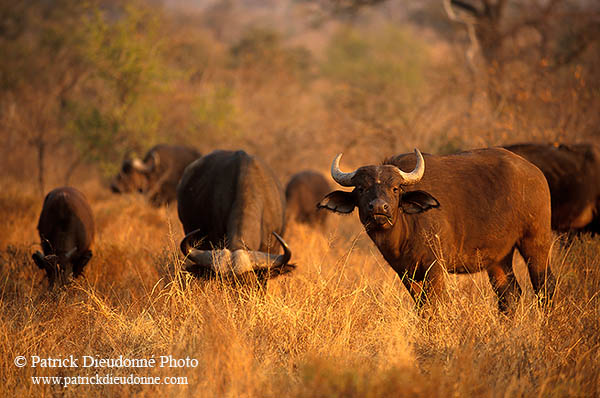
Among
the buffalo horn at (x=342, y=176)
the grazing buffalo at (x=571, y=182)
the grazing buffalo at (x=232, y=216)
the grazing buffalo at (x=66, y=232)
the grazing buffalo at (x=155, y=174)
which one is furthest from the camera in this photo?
the grazing buffalo at (x=155, y=174)

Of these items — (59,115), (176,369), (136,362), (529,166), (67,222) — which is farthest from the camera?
(59,115)

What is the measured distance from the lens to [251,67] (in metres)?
23.3

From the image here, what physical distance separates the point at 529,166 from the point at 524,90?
545cm

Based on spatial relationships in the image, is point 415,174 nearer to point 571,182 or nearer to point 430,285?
point 430,285

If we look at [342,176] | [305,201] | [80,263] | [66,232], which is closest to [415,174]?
[342,176]

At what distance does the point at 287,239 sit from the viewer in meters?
8.78

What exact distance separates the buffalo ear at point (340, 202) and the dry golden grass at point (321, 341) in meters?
0.21

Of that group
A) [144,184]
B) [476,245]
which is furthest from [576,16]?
[476,245]

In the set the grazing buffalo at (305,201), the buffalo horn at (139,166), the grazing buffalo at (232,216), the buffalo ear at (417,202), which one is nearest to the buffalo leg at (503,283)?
the buffalo ear at (417,202)

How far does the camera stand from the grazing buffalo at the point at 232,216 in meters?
5.26

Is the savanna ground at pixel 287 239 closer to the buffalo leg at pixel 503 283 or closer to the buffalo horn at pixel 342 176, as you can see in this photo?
the buffalo leg at pixel 503 283

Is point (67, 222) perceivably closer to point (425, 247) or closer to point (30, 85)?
point (425, 247)

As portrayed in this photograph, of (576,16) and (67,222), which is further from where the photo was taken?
(576,16)

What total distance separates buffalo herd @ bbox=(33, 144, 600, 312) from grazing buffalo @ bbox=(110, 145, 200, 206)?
6.14 meters
